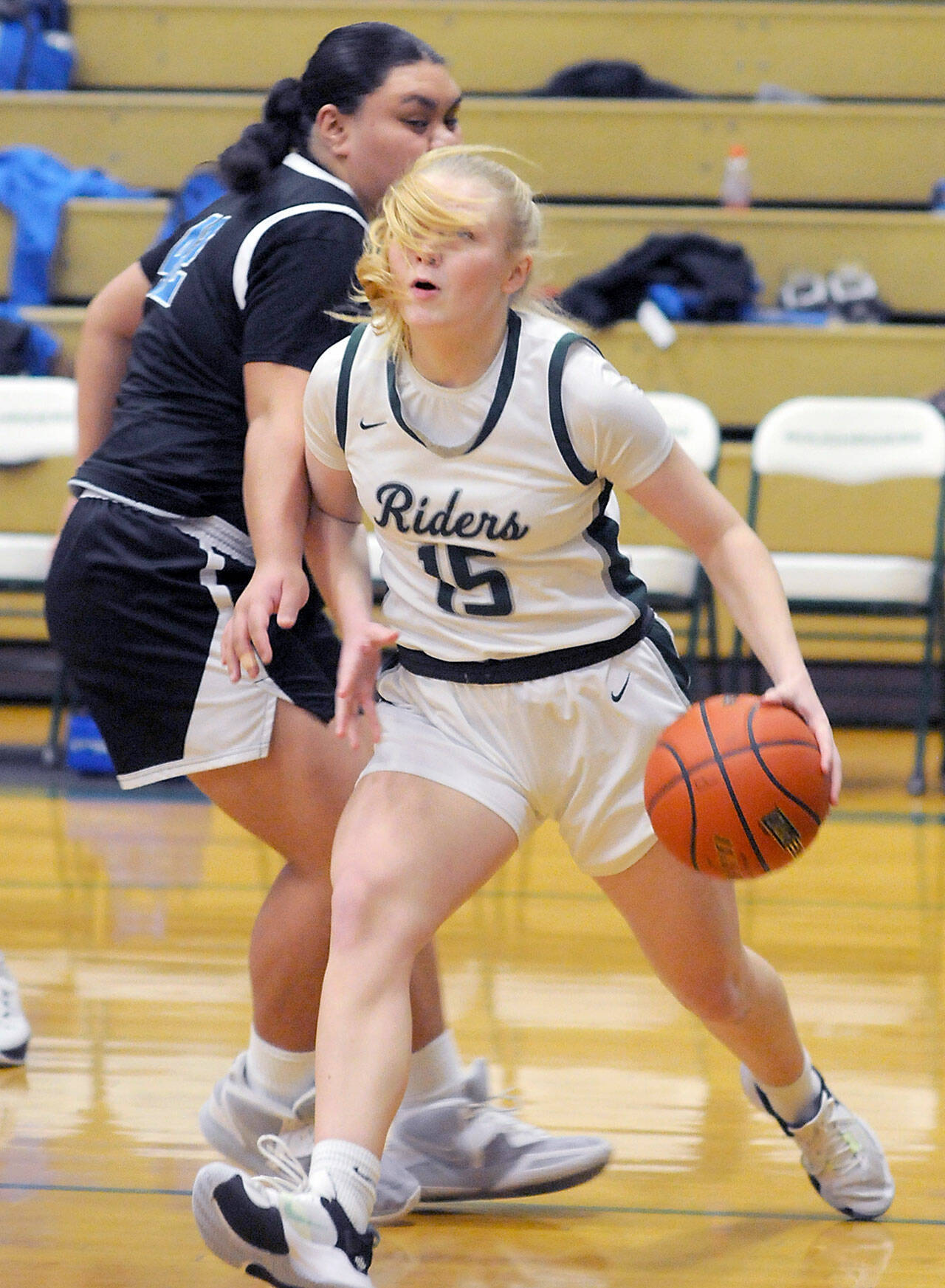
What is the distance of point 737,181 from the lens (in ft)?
21.6

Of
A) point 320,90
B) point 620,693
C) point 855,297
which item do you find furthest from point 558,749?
point 855,297

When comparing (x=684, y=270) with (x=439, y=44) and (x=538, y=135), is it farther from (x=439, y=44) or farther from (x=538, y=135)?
(x=439, y=44)

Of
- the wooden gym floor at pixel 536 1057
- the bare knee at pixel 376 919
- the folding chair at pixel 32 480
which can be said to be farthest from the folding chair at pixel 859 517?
the bare knee at pixel 376 919

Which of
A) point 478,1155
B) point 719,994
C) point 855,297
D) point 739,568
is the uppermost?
point 739,568

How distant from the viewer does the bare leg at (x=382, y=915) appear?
1.76m

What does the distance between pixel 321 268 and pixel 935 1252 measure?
1.55 metres

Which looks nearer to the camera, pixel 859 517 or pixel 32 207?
pixel 859 517

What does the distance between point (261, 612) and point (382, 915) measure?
0.42 metres

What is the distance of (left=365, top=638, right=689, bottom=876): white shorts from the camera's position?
1.96 meters

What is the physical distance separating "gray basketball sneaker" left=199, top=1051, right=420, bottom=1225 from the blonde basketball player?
1.09ft

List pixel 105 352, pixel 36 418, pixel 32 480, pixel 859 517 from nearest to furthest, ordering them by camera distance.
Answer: pixel 105 352
pixel 36 418
pixel 859 517
pixel 32 480

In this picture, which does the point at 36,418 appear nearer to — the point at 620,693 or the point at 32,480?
the point at 32,480

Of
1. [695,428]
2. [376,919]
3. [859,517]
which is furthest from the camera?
[859,517]

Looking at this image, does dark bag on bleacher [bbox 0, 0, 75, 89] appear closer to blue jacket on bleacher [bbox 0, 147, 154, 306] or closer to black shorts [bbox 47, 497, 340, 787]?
blue jacket on bleacher [bbox 0, 147, 154, 306]
